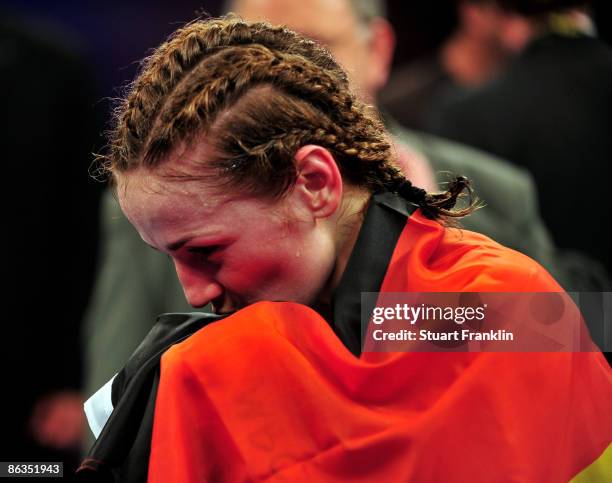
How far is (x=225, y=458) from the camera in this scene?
58.7 inches

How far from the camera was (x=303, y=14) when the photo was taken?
304cm

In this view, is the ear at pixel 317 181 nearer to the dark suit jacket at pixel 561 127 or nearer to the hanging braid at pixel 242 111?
the hanging braid at pixel 242 111

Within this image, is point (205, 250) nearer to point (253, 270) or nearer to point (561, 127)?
point (253, 270)

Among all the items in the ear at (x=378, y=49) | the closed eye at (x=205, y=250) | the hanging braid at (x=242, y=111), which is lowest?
the closed eye at (x=205, y=250)

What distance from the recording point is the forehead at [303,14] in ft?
9.91

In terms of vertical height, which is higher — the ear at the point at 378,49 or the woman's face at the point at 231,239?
the ear at the point at 378,49

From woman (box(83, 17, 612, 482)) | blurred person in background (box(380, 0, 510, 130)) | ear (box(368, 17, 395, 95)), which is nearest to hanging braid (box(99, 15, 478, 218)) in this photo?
woman (box(83, 17, 612, 482))

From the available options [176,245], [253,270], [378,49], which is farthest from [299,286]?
[378,49]

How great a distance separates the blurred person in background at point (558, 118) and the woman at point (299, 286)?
1.27m

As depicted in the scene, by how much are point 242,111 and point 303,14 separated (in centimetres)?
154

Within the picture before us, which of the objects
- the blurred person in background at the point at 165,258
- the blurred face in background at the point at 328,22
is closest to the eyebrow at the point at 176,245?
the blurred person in background at the point at 165,258

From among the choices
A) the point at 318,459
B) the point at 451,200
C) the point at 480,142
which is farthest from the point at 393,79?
the point at 318,459

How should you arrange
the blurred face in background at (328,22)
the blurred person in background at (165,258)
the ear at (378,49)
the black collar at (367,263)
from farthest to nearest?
1. the ear at (378,49)
2. the blurred face in background at (328,22)
3. the blurred person in background at (165,258)
4. the black collar at (367,263)

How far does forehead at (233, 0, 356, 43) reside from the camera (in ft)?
9.91
